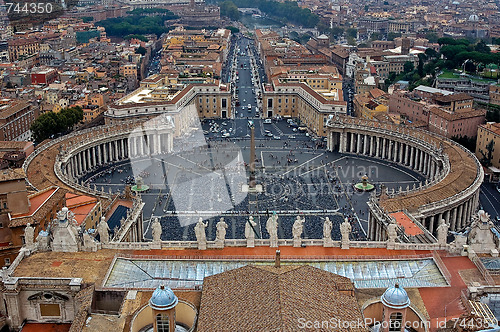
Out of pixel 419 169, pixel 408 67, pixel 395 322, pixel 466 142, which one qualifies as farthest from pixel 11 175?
pixel 408 67

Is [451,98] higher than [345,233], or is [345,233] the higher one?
[345,233]

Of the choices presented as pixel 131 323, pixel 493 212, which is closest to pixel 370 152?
pixel 493 212

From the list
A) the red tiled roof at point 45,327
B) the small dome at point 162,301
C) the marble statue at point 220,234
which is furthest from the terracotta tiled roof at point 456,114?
the small dome at point 162,301

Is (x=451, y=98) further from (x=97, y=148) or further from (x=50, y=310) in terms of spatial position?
(x=50, y=310)

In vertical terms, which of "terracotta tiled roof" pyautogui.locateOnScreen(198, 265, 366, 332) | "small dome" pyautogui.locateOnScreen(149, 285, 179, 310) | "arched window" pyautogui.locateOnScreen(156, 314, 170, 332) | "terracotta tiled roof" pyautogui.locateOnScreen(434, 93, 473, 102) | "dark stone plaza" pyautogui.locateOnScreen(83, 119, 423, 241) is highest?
"small dome" pyautogui.locateOnScreen(149, 285, 179, 310)

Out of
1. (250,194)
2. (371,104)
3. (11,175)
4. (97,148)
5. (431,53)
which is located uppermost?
(11,175)

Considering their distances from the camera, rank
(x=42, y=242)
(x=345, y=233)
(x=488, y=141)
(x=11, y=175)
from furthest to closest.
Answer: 1. (x=488, y=141)
2. (x=11, y=175)
3. (x=345, y=233)
4. (x=42, y=242)

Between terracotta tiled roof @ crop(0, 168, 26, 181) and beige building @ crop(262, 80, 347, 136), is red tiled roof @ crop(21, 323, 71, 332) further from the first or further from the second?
beige building @ crop(262, 80, 347, 136)

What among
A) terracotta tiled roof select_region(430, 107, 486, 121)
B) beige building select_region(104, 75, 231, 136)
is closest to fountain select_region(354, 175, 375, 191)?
terracotta tiled roof select_region(430, 107, 486, 121)
